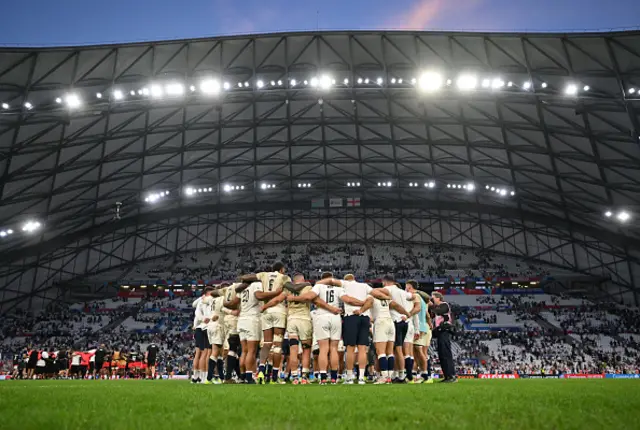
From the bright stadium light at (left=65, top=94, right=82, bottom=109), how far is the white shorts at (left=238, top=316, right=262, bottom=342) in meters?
22.2

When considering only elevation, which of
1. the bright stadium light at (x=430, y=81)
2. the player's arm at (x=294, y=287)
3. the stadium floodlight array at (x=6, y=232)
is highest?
the bright stadium light at (x=430, y=81)

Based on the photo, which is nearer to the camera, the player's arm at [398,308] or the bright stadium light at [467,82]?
the player's arm at [398,308]

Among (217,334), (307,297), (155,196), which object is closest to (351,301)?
(307,297)

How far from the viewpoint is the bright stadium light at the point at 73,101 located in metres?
26.1

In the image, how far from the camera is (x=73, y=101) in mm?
26188

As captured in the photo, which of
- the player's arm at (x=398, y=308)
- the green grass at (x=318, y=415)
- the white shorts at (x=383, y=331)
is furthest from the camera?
the player's arm at (x=398, y=308)

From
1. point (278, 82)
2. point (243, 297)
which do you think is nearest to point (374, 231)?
point (278, 82)

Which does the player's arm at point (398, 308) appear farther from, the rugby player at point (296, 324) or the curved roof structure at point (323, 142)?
the curved roof structure at point (323, 142)

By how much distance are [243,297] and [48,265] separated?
2054 inches

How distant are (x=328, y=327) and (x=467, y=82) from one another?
21028 mm

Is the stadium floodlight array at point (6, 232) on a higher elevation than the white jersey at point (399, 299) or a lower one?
higher

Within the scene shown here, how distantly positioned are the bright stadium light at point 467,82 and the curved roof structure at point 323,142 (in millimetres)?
79

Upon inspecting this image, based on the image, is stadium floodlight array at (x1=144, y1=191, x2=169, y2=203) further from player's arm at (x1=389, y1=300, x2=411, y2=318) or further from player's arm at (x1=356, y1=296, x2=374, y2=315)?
player's arm at (x1=356, y1=296, x2=374, y2=315)

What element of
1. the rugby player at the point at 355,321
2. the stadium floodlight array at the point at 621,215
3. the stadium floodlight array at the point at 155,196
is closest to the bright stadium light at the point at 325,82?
the rugby player at the point at 355,321
